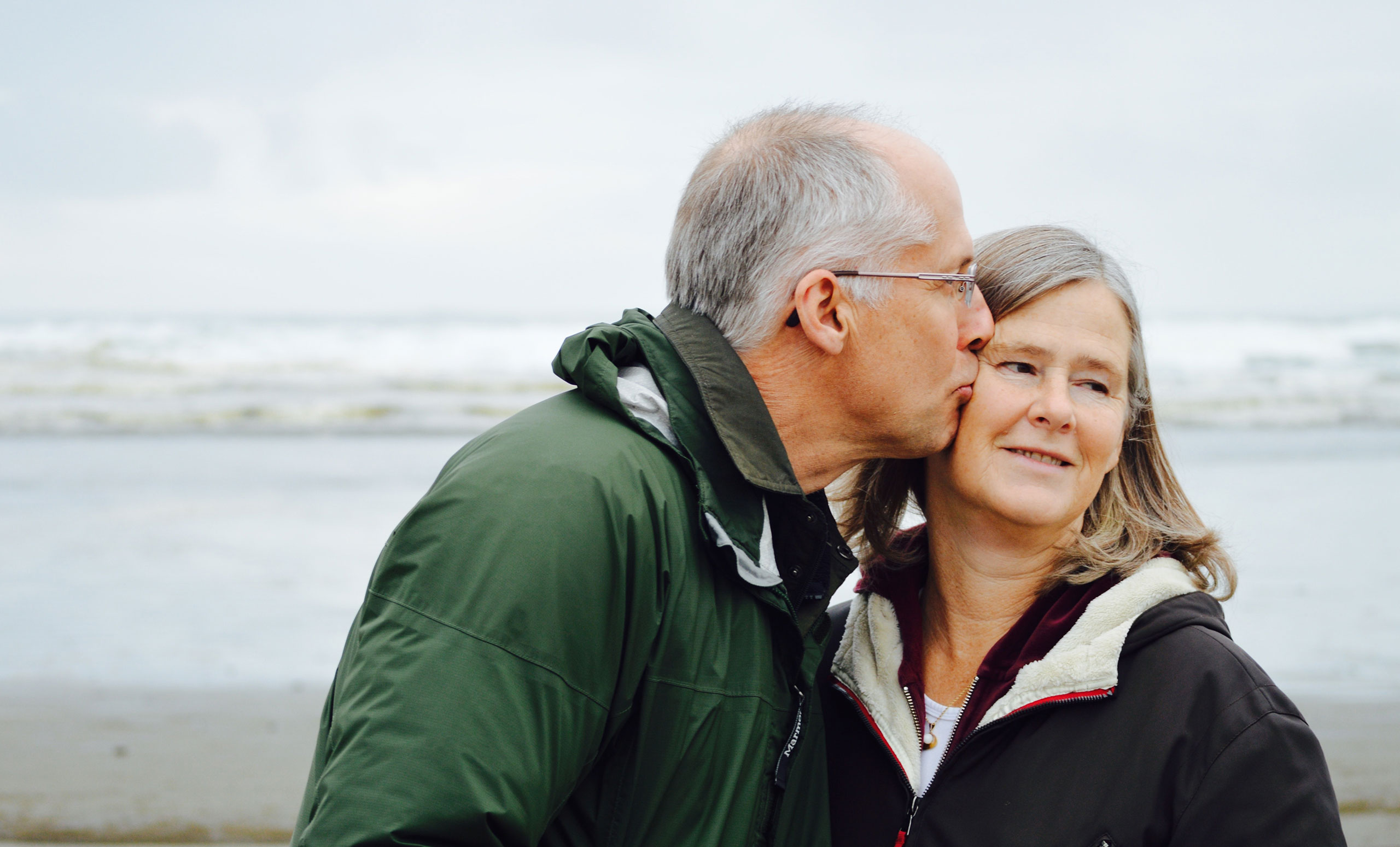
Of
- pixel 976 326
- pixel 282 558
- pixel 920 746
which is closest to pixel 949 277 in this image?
pixel 976 326

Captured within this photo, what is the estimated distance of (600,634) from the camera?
5.63 ft

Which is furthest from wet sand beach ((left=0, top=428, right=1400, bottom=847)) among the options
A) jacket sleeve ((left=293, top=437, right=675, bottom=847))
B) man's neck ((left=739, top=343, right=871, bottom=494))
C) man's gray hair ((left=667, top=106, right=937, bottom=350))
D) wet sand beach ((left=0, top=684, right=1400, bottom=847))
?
jacket sleeve ((left=293, top=437, right=675, bottom=847))

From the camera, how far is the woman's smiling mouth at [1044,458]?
94.8 inches

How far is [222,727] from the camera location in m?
5.91

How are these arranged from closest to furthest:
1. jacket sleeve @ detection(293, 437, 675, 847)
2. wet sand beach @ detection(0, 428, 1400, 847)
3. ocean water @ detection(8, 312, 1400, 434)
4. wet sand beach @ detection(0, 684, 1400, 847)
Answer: jacket sleeve @ detection(293, 437, 675, 847)
wet sand beach @ detection(0, 684, 1400, 847)
wet sand beach @ detection(0, 428, 1400, 847)
ocean water @ detection(8, 312, 1400, 434)

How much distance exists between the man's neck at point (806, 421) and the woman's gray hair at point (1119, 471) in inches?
19.2

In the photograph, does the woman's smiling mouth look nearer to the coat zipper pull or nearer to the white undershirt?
the white undershirt

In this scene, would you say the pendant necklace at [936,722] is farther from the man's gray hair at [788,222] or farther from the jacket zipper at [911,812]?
the man's gray hair at [788,222]

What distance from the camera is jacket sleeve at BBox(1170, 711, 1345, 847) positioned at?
1.87m

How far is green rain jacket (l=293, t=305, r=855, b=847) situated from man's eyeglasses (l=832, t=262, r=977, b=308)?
33 centimetres

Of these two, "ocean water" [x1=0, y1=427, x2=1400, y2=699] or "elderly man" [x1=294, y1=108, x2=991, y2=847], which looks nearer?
"elderly man" [x1=294, y1=108, x2=991, y2=847]

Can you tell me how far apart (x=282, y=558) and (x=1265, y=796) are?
806 cm

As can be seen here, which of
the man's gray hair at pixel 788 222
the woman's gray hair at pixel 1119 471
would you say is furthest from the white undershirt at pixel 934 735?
the man's gray hair at pixel 788 222

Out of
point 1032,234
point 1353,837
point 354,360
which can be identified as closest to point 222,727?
point 1032,234
